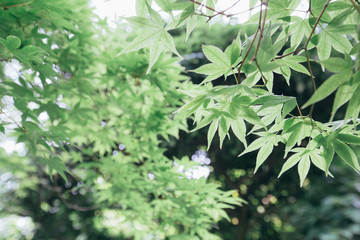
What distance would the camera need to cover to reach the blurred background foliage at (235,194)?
2.93 metres

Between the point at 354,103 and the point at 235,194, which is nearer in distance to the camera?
the point at 354,103

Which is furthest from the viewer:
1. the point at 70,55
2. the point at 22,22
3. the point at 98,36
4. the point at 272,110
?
the point at 98,36

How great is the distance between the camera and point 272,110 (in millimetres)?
630

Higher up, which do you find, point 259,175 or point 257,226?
point 259,175

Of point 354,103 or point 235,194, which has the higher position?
point 354,103

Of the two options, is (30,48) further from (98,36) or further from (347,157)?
(98,36)

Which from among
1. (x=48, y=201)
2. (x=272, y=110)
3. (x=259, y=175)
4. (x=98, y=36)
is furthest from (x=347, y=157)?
(x=48, y=201)

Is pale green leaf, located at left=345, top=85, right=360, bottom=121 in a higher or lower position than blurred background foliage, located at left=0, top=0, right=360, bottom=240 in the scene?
higher

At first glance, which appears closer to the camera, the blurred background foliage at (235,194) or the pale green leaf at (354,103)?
the pale green leaf at (354,103)

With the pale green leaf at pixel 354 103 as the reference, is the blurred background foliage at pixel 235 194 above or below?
below

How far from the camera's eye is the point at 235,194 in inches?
164

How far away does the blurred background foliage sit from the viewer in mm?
2932

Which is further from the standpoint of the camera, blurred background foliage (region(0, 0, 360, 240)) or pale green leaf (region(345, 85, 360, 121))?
blurred background foliage (region(0, 0, 360, 240))

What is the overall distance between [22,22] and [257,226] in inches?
165
